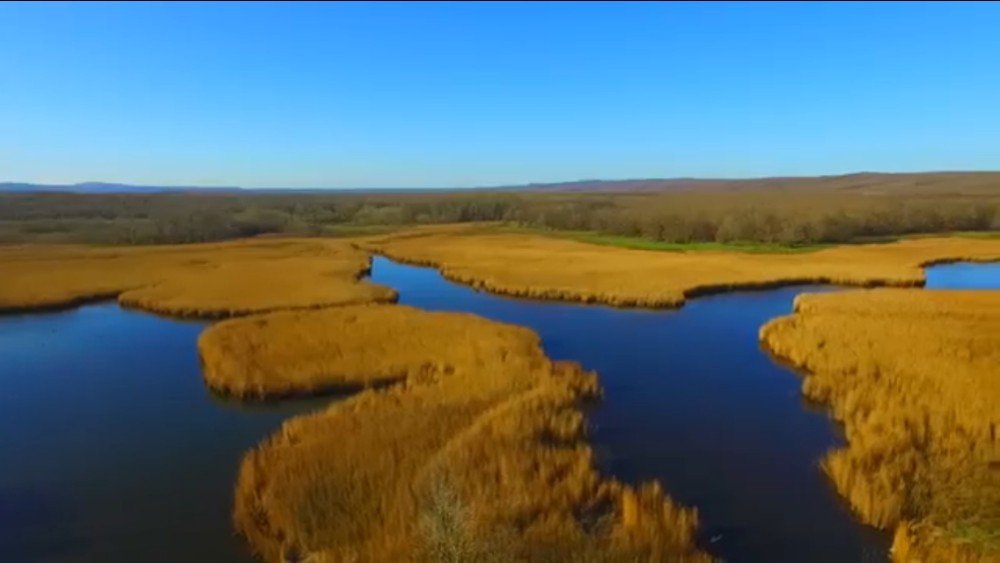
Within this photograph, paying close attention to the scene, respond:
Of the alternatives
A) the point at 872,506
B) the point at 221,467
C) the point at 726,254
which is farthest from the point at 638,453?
the point at 726,254

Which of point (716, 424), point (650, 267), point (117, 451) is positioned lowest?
point (117, 451)

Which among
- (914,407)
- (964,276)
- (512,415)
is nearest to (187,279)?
(512,415)

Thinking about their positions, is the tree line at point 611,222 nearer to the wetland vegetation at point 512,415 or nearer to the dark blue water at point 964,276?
the dark blue water at point 964,276

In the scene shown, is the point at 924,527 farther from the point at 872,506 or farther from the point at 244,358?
the point at 244,358

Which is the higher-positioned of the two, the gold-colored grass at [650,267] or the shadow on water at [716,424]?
the gold-colored grass at [650,267]

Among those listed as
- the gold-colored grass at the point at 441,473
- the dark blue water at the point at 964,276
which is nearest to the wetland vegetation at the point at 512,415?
the gold-colored grass at the point at 441,473

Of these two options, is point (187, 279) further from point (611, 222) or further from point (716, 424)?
point (611, 222)
